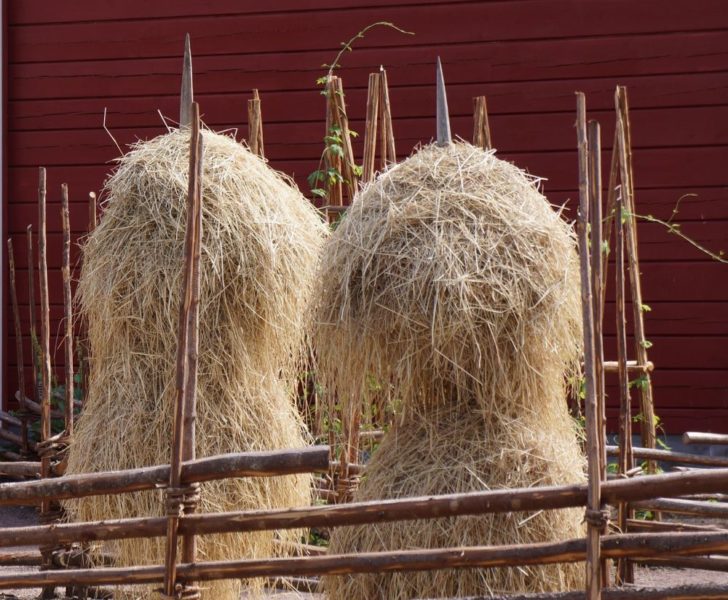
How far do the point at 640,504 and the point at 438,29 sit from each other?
3.04 m

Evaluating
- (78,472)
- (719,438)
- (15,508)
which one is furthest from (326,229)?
(15,508)

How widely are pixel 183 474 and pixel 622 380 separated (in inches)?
62.4

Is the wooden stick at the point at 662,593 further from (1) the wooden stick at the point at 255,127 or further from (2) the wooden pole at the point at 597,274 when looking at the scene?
(1) the wooden stick at the point at 255,127

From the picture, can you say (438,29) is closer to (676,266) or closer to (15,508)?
(676,266)

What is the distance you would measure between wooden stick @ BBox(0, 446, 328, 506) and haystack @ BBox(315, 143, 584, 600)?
0.32 meters

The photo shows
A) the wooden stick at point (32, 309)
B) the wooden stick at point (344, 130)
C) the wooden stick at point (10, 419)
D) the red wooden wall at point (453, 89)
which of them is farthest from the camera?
the wooden stick at point (10, 419)

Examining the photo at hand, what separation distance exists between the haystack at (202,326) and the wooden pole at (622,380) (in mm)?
1030

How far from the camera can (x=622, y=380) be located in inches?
149

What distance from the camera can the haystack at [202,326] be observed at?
3.42m

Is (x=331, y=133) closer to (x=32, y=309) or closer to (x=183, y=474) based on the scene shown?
(x=183, y=474)

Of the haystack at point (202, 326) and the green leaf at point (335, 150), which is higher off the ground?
the green leaf at point (335, 150)

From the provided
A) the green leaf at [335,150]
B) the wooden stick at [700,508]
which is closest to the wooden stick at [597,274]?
the wooden stick at [700,508]

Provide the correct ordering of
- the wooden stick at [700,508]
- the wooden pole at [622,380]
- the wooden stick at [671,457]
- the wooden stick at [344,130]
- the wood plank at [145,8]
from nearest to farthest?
the wooden stick at [700,508] < the wooden pole at [622,380] < the wooden stick at [671,457] < the wooden stick at [344,130] < the wood plank at [145,8]

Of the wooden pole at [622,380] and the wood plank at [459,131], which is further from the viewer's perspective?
the wood plank at [459,131]
